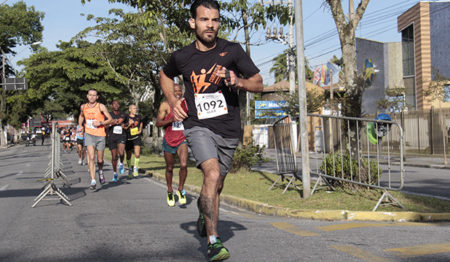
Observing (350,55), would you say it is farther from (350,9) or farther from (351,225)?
(351,225)

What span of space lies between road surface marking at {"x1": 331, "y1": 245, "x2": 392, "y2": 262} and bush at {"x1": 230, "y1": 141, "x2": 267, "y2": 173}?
7504 millimetres

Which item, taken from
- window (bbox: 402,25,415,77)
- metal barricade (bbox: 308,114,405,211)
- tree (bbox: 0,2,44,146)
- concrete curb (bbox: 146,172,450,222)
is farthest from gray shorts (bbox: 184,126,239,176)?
tree (bbox: 0,2,44,146)

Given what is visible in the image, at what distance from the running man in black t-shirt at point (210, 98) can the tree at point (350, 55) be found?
4.27 meters

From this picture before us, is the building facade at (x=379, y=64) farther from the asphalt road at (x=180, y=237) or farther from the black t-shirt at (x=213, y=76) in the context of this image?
the black t-shirt at (x=213, y=76)

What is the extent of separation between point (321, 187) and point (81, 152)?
13.7 metres

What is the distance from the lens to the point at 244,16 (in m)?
12.8

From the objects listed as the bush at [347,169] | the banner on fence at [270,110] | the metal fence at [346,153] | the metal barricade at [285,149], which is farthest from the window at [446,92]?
the bush at [347,169]

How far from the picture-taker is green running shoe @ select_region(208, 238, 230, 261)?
3607 millimetres

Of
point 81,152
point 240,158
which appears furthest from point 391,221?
point 81,152

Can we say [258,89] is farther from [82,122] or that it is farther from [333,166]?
[82,122]

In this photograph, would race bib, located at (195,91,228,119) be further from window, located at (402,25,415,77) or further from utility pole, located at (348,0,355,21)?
window, located at (402,25,415,77)

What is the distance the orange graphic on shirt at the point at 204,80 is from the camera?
399cm

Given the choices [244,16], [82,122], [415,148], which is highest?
[244,16]

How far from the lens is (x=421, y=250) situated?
14.1ft
